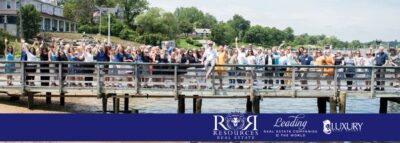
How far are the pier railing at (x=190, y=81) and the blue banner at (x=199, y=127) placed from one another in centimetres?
297

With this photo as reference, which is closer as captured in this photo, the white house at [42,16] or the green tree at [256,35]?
the white house at [42,16]

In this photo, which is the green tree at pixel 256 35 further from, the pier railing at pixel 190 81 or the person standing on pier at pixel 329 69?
the pier railing at pixel 190 81

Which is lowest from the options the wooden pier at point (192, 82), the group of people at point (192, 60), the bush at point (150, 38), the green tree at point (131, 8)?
the wooden pier at point (192, 82)

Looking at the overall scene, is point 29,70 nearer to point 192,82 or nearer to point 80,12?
point 192,82

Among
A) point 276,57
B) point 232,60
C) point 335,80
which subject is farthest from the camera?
point 276,57

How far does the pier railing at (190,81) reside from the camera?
18734 mm

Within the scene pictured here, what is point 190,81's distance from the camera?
63.6 feet

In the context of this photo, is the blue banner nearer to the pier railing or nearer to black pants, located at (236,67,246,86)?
the pier railing

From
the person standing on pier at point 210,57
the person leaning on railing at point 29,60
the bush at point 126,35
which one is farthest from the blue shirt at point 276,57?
the bush at point 126,35

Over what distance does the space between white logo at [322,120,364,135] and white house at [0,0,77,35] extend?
Result: 60278mm

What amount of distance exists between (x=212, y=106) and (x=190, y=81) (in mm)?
9640

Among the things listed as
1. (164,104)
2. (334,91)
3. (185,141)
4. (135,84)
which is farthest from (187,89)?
(164,104)

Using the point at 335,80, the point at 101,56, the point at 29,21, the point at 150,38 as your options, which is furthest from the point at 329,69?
the point at 150,38

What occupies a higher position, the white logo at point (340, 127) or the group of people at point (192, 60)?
the group of people at point (192, 60)
